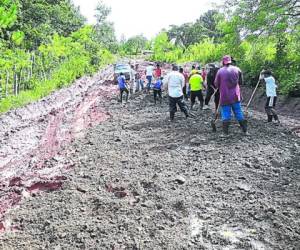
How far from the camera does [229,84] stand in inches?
340

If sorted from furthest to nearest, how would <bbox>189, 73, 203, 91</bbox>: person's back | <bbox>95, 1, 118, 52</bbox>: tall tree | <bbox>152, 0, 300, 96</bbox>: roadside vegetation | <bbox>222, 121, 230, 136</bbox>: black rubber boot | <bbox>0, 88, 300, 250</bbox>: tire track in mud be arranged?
1. <bbox>95, 1, 118, 52</bbox>: tall tree
2. <bbox>152, 0, 300, 96</bbox>: roadside vegetation
3. <bbox>189, 73, 203, 91</bbox>: person's back
4. <bbox>222, 121, 230, 136</bbox>: black rubber boot
5. <bbox>0, 88, 300, 250</bbox>: tire track in mud

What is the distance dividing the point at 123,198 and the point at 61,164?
2576mm

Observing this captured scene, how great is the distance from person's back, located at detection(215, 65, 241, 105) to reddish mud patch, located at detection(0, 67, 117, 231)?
3527 mm

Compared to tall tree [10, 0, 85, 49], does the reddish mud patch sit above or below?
below

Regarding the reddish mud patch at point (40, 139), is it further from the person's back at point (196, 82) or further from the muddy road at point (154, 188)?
the person's back at point (196, 82)

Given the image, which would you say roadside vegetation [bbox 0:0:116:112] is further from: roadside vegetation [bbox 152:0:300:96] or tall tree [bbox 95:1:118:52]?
tall tree [bbox 95:1:118:52]

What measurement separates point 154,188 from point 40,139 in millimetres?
5902

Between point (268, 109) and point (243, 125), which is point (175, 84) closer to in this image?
point (268, 109)

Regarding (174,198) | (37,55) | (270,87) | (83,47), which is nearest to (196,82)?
(270,87)

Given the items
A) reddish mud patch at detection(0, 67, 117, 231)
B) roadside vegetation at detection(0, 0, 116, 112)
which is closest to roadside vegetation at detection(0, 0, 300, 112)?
roadside vegetation at detection(0, 0, 116, 112)

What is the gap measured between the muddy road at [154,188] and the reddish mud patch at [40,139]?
0.05 meters

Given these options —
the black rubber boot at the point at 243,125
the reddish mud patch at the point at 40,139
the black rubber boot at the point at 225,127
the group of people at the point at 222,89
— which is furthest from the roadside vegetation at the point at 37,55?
the black rubber boot at the point at 243,125

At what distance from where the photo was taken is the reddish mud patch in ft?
23.7

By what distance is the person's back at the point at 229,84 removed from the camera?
28.2ft
